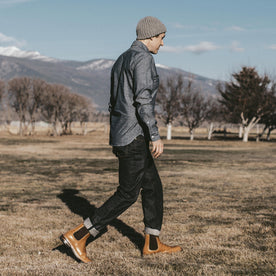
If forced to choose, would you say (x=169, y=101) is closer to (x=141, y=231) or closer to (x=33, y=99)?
(x=33, y=99)

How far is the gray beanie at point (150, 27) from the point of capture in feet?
12.2

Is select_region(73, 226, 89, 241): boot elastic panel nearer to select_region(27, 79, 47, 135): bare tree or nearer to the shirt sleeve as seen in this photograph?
the shirt sleeve

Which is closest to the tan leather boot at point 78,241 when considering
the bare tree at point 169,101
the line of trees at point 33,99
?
the bare tree at point 169,101

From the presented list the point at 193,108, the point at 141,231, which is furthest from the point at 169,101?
the point at 141,231

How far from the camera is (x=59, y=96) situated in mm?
61750

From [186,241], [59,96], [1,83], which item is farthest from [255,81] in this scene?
[186,241]

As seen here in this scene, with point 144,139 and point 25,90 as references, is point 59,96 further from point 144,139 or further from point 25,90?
point 144,139

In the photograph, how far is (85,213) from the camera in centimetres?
612

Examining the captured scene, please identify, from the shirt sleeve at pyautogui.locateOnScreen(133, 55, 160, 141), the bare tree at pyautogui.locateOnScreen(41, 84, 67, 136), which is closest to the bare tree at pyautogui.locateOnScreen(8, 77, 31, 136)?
the bare tree at pyautogui.locateOnScreen(41, 84, 67, 136)

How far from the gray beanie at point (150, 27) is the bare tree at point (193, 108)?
48145 millimetres

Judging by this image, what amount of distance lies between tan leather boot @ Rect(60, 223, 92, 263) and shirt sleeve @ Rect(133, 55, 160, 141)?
3.43ft

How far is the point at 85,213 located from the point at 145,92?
10.2 feet

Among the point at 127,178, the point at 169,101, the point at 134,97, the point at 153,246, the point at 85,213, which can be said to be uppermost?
the point at 169,101

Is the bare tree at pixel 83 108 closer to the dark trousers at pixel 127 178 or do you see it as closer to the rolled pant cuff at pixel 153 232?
the rolled pant cuff at pixel 153 232
